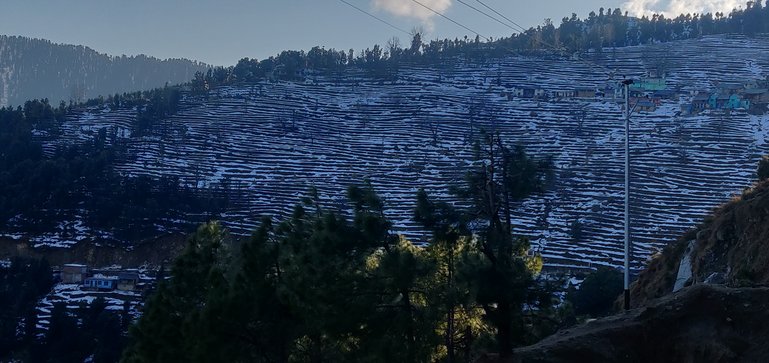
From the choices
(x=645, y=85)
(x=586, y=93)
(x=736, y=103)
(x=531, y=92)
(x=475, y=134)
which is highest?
(x=645, y=85)

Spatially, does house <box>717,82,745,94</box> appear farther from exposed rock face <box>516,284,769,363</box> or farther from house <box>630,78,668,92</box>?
exposed rock face <box>516,284,769,363</box>

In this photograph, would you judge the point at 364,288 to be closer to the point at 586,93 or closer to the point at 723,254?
the point at 723,254

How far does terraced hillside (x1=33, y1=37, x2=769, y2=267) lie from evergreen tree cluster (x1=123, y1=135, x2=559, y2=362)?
1779 cm


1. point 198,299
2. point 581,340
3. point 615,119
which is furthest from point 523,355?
point 615,119

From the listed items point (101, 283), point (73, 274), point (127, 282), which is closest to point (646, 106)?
point (127, 282)

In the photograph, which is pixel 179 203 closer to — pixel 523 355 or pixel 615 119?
pixel 615 119

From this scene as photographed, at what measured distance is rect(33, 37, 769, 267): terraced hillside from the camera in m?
37.3

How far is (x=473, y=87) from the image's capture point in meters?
72.8

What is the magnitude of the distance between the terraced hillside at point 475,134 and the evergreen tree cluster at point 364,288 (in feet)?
58.4

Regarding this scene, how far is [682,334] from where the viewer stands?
25.9ft

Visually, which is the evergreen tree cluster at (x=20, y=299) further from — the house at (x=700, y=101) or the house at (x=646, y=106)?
the house at (x=700, y=101)

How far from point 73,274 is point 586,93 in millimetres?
47293

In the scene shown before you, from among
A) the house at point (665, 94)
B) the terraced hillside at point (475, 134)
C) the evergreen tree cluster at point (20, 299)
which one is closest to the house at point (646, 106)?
the terraced hillside at point (475, 134)

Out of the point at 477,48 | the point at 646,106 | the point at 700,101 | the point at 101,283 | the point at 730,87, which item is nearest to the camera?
the point at 101,283
